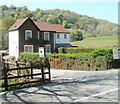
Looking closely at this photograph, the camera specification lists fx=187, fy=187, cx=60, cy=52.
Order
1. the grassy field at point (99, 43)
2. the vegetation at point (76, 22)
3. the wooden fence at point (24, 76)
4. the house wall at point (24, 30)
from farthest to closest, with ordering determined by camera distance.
A: the vegetation at point (76, 22) < the grassy field at point (99, 43) < the house wall at point (24, 30) < the wooden fence at point (24, 76)

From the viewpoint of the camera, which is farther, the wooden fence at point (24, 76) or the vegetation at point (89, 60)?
the vegetation at point (89, 60)

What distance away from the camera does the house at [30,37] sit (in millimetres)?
34594

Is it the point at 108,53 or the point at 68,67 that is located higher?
the point at 108,53

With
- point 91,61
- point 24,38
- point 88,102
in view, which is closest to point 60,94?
point 88,102

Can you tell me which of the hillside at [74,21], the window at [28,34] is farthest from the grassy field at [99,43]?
the hillside at [74,21]

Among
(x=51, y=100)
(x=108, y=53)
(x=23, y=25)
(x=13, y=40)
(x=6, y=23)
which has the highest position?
(x=6, y=23)

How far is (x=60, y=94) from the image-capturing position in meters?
8.80

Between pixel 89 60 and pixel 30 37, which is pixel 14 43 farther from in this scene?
pixel 89 60

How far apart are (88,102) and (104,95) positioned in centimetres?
145

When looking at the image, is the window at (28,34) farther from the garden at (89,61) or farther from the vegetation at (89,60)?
the vegetation at (89,60)

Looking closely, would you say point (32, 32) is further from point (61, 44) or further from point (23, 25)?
point (61, 44)

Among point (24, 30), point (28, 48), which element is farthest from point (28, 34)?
point (28, 48)

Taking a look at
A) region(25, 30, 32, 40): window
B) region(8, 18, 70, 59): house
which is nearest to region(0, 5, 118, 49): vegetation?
region(8, 18, 70, 59): house

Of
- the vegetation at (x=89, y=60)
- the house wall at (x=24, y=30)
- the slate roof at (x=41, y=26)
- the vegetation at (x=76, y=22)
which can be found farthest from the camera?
the vegetation at (x=76, y=22)
